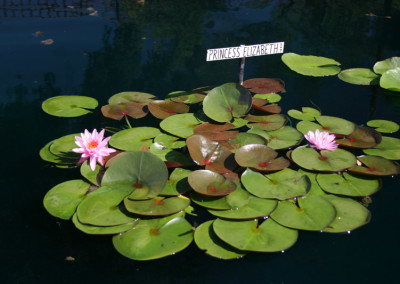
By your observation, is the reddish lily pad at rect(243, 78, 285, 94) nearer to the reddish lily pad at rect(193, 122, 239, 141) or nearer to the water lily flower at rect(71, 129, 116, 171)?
the reddish lily pad at rect(193, 122, 239, 141)

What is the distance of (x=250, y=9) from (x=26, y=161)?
312 centimetres

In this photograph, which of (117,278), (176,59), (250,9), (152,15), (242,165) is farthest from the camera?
(250,9)

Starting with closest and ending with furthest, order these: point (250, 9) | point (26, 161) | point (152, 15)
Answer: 1. point (26, 161)
2. point (152, 15)
3. point (250, 9)

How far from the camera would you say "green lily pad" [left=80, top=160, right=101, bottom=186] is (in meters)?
1.85

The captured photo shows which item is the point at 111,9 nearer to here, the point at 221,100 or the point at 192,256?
the point at 221,100

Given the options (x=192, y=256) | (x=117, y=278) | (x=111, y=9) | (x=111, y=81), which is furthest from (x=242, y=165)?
(x=111, y=9)

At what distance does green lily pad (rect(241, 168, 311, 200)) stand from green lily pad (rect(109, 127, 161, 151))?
0.59 meters

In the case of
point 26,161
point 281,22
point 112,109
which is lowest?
point 26,161

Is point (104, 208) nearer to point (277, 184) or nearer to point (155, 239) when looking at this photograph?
point (155, 239)

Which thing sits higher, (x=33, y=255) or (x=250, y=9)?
(x=250, y=9)

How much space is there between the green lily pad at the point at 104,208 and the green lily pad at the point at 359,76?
1.97m

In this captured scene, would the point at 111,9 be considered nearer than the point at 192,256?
No

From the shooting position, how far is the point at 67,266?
1528 mm

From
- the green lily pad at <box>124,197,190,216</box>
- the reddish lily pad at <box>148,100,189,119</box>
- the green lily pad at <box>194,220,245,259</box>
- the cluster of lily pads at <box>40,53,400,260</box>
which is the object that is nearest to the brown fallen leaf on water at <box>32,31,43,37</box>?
the cluster of lily pads at <box>40,53,400,260</box>
